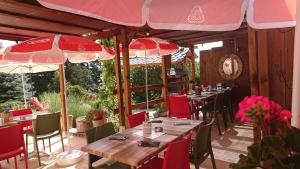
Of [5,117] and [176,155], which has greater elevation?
[5,117]

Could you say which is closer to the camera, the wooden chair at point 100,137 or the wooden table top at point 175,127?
the wooden chair at point 100,137

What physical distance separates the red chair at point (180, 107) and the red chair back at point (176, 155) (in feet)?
9.31

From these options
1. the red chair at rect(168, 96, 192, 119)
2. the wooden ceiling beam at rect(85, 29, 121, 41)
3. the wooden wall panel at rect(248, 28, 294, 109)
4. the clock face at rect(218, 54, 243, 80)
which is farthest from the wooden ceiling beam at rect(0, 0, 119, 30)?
the clock face at rect(218, 54, 243, 80)

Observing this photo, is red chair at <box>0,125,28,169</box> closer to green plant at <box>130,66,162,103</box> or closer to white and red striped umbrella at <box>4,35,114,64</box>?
white and red striped umbrella at <box>4,35,114,64</box>

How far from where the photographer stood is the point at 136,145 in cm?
247

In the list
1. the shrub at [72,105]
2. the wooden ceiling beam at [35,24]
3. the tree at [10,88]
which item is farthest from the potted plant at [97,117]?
the tree at [10,88]

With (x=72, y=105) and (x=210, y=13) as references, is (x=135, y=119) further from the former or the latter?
(x=72, y=105)

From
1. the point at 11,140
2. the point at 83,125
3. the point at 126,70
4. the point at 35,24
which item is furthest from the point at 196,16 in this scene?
the point at 83,125

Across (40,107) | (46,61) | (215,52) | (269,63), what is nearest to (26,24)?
(46,61)

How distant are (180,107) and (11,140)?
3295 mm

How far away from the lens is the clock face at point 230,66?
852 centimetres

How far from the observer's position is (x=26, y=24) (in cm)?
490

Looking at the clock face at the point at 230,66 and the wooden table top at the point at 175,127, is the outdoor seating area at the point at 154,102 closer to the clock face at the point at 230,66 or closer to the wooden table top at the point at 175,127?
the wooden table top at the point at 175,127

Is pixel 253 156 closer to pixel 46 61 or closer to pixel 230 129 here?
pixel 46 61
